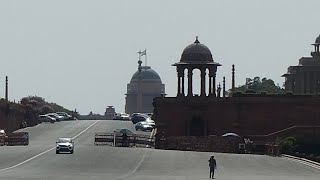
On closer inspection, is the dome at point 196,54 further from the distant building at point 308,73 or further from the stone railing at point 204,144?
the stone railing at point 204,144

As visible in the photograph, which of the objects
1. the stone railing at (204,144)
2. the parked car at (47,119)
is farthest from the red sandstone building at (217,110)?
the parked car at (47,119)

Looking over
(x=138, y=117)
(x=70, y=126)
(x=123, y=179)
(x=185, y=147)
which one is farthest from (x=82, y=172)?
(x=138, y=117)

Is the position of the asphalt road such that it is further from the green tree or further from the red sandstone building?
the red sandstone building

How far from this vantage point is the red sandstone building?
107125 mm

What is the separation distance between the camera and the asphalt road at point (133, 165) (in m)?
62.9

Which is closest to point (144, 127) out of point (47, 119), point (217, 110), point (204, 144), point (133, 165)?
point (217, 110)

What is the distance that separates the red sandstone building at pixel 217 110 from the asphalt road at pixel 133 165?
572 inches

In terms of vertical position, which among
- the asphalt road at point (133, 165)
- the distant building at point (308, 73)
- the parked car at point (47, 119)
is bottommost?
the asphalt road at point (133, 165)

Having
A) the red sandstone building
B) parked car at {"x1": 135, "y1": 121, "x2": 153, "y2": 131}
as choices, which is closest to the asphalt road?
the red sandstone building

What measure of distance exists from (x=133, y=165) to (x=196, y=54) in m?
42.3

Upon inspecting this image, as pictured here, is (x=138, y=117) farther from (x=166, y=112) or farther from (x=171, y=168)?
(x=171, y=168)

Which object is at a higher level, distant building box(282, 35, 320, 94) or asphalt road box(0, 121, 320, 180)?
distant building box(282, 35, 320, 94)

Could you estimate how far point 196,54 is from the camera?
114500 mm

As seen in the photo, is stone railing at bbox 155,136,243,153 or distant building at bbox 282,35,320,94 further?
distant building at bbox 282,35,320,94
